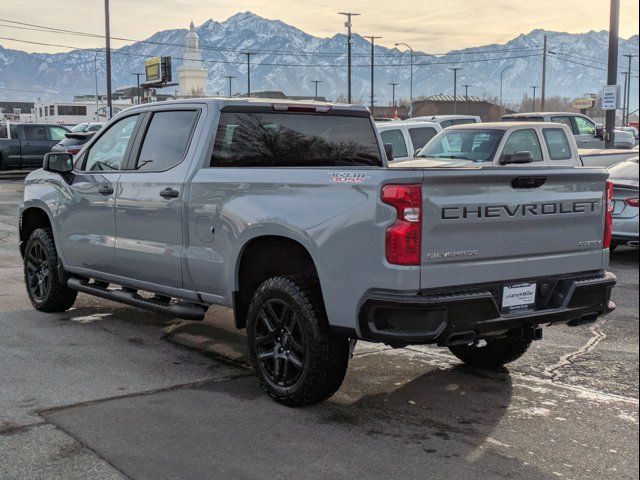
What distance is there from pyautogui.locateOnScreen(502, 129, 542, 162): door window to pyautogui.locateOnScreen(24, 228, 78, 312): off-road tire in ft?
24.5

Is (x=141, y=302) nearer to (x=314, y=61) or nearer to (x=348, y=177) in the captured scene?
(x=348, y=177)

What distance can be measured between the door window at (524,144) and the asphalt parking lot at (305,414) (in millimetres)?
6157

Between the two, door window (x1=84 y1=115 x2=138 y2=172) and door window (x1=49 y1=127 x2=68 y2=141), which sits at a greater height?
door window (x1=49 y1=127 x2=68 y2=141)

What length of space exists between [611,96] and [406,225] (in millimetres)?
17355

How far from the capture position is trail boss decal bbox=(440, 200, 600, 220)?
4.04 meters

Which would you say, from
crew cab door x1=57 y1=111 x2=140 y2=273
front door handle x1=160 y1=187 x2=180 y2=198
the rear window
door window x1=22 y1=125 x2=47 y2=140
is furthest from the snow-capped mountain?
door window x1=22 y1=125 x2=47 y2=140

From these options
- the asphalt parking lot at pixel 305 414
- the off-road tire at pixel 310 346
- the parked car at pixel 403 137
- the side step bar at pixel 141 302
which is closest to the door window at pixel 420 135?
the parked car at pixel 403 137

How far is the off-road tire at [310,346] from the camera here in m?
4.49

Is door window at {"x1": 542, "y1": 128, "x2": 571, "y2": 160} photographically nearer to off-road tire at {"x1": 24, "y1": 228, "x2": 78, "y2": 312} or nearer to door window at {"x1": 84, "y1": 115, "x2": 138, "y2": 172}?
door window at {"x1": 84, "y1": 115, "x2": 138, "y2": 172}

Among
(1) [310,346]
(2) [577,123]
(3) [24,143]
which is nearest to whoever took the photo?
(1) [310,346]

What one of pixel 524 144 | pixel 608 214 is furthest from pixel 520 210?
pixel 524 144

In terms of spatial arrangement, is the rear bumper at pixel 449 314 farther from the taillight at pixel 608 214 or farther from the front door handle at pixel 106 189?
the front door handle at pixel 106 189

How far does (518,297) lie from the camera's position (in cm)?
432

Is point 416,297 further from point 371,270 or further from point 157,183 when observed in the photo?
point 157,183
